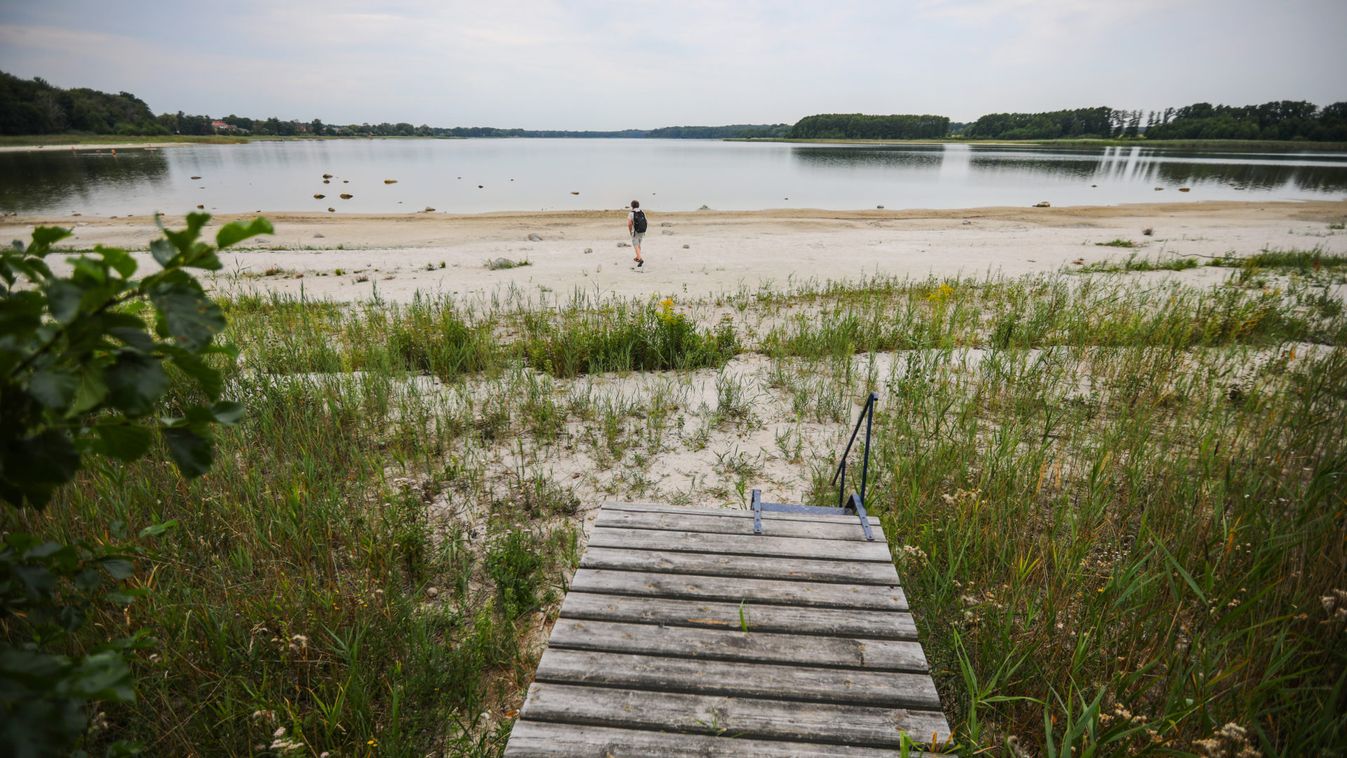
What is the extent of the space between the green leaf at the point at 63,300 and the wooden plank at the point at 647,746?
5.35ft

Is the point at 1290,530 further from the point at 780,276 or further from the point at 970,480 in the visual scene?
the point at 780,276

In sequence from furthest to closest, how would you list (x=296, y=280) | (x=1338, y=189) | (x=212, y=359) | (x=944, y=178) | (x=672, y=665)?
(x=944, y=178)
(x=1338, y=189)
(x=296, y=280)
(x=212, y=359)
(x=672, y=665)

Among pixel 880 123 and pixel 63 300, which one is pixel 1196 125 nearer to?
pixel 880 123

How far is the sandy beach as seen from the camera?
42.3 ft

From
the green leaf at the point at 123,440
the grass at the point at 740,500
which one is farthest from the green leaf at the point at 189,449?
the grass at the point at 740,500

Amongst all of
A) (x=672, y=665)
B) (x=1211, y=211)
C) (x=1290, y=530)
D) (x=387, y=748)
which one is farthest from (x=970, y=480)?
(x=1211, y=211)

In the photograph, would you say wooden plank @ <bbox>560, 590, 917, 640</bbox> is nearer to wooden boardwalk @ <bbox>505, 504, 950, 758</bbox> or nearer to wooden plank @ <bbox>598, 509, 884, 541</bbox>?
wooden boardwalk @ <bbox>505, 504, 950, 758</bbox>

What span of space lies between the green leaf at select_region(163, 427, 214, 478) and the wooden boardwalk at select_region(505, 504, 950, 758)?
1.31 m

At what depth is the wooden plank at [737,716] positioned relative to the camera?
6.30 feet

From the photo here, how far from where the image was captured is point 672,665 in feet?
7.11

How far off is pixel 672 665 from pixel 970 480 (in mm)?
2798

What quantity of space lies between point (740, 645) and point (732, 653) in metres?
0.06

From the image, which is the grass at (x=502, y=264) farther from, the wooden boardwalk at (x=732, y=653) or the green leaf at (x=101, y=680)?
the green leaf at (x=101, y=680)

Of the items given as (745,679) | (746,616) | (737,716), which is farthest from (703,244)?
(737,716)
